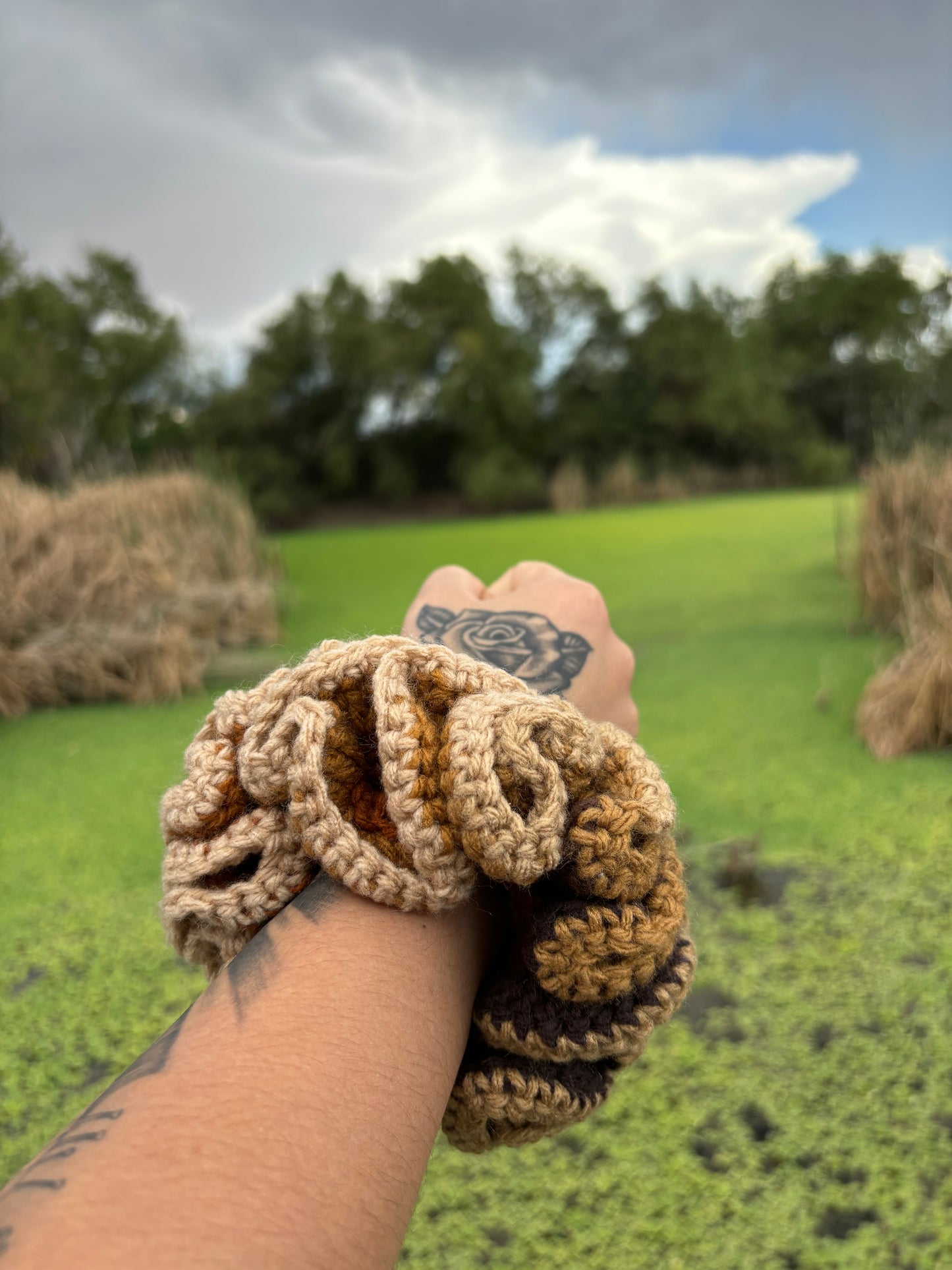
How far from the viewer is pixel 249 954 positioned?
1.50ft

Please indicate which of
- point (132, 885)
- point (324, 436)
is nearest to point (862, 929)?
point (132, 885)

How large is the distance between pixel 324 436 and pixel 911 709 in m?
7.11

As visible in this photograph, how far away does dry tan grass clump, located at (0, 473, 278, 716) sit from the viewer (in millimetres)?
2131

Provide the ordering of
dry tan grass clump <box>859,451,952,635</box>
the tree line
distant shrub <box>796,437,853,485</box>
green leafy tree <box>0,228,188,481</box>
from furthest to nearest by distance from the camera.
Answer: distant shrub <box>796,437,853,485</box> → the tree line → green leafy tree <box>0,228,188,481</box> → dry tan grass clump <box>859,451,952,635</box>

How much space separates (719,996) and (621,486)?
714 centimetres

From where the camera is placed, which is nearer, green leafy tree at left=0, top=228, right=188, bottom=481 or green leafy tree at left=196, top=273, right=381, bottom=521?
green leafy tree at left=0, top=228, right=188, bottom=481

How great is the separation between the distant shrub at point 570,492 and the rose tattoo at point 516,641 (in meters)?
6.69

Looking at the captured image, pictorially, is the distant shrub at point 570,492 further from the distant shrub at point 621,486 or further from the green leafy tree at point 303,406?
the green leafy tree at point 303,406

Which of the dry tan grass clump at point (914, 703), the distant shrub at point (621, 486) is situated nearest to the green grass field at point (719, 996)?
the dry tan grass clump at point (914, 703)

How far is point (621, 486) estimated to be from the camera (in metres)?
7.80

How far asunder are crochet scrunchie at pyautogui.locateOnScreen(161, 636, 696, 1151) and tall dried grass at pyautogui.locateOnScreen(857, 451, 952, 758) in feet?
4.05

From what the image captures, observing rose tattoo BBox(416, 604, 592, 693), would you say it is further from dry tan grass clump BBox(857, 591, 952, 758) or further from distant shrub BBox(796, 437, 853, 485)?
distant shrub BBox(796, 437, 853, 485)

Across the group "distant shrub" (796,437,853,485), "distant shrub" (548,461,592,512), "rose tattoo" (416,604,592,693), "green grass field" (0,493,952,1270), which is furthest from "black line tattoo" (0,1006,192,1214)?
"distant shrub" (796,437,853,485)

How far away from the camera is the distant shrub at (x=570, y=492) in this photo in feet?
25.3
